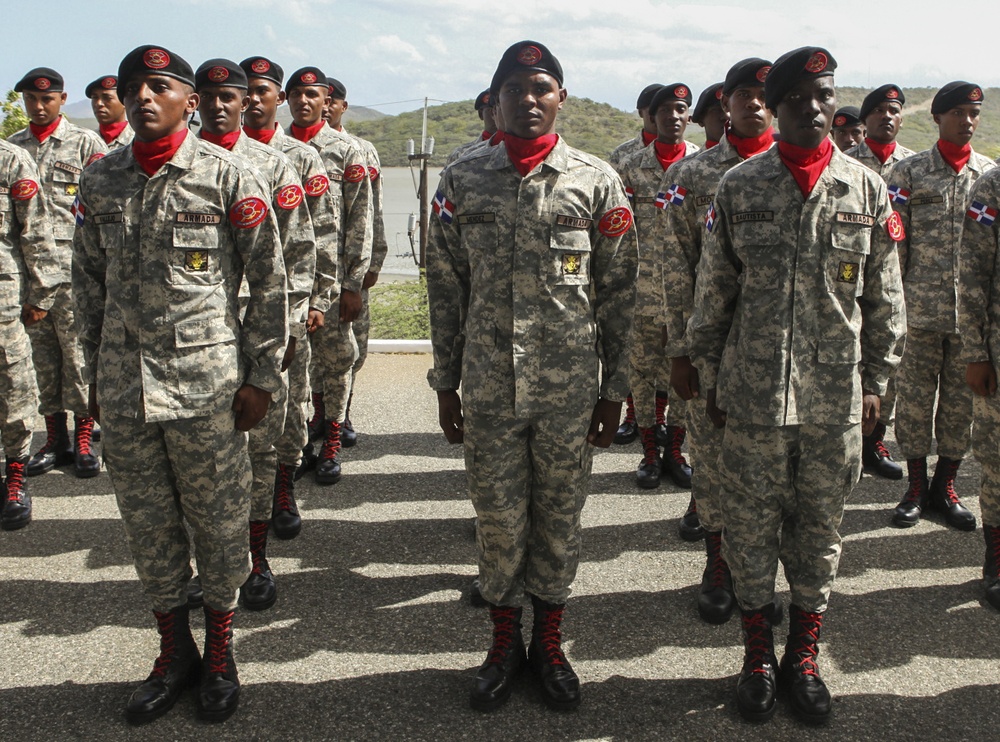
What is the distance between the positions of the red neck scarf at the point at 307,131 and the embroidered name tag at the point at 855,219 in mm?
3540

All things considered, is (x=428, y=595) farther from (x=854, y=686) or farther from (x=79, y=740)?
(x=854, y=686)

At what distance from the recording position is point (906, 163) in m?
5.05

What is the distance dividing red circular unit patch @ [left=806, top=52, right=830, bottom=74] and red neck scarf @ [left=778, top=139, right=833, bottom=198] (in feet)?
0.81

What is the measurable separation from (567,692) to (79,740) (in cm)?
169

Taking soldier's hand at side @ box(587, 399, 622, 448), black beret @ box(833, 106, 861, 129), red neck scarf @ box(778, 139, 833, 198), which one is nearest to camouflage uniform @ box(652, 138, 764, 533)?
soldier's hand at side @ box(587, 399, 622, 448)

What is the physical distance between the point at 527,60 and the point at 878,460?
3959 millimetres

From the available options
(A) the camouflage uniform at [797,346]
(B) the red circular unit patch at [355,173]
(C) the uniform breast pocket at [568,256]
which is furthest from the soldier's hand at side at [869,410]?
(B) the red circular unit patch at [355,173]

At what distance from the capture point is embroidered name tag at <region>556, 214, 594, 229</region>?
119 inches

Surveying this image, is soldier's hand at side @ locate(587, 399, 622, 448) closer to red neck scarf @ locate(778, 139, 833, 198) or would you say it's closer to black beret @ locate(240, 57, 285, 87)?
red neck scarf @ locate(778, 139, 833, 198)

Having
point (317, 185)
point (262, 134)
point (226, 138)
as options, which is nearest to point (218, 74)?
point (226, 138)

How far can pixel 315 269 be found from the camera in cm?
451

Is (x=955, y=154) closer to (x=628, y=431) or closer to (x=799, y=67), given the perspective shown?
(x=799, y=67)

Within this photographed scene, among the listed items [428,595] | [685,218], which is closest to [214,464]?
[428,595]

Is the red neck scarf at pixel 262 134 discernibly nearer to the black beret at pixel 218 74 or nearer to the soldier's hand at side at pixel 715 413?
the black beret at pixel 218 74
